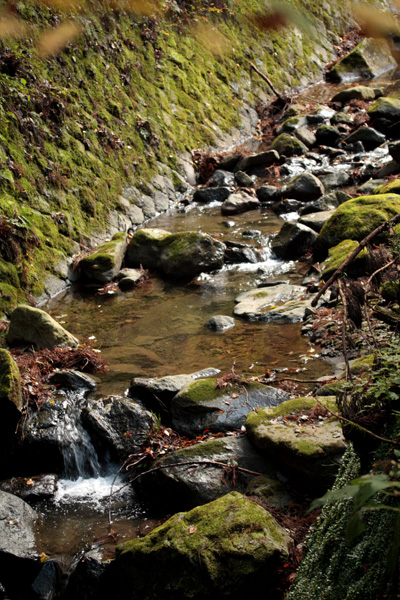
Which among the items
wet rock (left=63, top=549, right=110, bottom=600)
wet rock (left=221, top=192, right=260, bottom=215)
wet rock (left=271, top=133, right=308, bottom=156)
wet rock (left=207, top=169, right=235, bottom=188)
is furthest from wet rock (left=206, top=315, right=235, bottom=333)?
wet rock (left=271, top=133, right=308, bottom=156)

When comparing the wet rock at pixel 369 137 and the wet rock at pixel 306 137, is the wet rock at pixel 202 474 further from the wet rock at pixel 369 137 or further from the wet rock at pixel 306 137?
the wet rock at pixel 306 137

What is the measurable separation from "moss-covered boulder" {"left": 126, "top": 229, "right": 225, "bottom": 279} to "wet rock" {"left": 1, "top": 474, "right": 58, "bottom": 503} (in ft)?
16.4

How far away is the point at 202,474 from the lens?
4.44 m

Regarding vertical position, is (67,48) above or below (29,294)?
above

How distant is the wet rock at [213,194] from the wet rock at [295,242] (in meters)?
4.01

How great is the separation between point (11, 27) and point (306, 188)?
719 centimetres

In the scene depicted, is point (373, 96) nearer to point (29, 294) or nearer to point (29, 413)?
point (29, 294)

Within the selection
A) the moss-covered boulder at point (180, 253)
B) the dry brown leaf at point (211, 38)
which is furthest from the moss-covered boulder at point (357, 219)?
the dry brown leaf at point (211, 38)

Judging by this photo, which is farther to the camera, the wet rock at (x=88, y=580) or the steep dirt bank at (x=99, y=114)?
the steep dirt bank at (x=99, y=114)

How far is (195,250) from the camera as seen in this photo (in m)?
9.44

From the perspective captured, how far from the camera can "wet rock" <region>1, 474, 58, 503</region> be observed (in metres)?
4.95

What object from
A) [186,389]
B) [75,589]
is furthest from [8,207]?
[75,589]

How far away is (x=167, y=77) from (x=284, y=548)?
1507 cm

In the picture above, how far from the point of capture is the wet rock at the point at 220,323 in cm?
731
